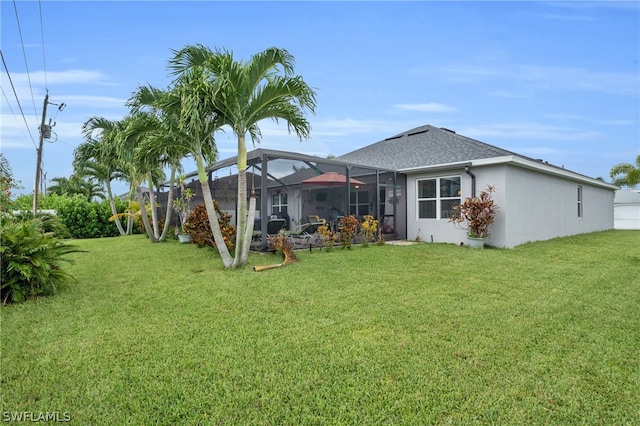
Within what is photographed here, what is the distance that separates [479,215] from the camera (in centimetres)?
964

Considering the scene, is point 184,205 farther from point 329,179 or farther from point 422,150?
point 422,150

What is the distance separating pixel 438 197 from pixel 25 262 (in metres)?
10.5

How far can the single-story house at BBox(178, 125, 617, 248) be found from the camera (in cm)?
980

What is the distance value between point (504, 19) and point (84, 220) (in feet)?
62.6

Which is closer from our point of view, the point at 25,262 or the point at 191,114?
the point at 25,262

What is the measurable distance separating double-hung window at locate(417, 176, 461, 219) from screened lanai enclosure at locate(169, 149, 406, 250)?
0.67 meters

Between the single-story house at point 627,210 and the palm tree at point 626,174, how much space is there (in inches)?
87.9

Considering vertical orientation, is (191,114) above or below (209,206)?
above

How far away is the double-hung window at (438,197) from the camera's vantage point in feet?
35.8

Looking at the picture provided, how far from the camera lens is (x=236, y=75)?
6.20 metres

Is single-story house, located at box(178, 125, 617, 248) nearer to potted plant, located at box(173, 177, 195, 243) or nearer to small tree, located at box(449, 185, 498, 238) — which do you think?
small tree, located at box(449, 185, 498, 238)

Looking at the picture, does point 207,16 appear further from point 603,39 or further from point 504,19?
point 603,39

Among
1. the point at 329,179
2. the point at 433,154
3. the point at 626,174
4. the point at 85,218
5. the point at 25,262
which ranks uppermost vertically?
the point at 626,174

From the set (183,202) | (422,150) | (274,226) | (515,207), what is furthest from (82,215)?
(515,207)
